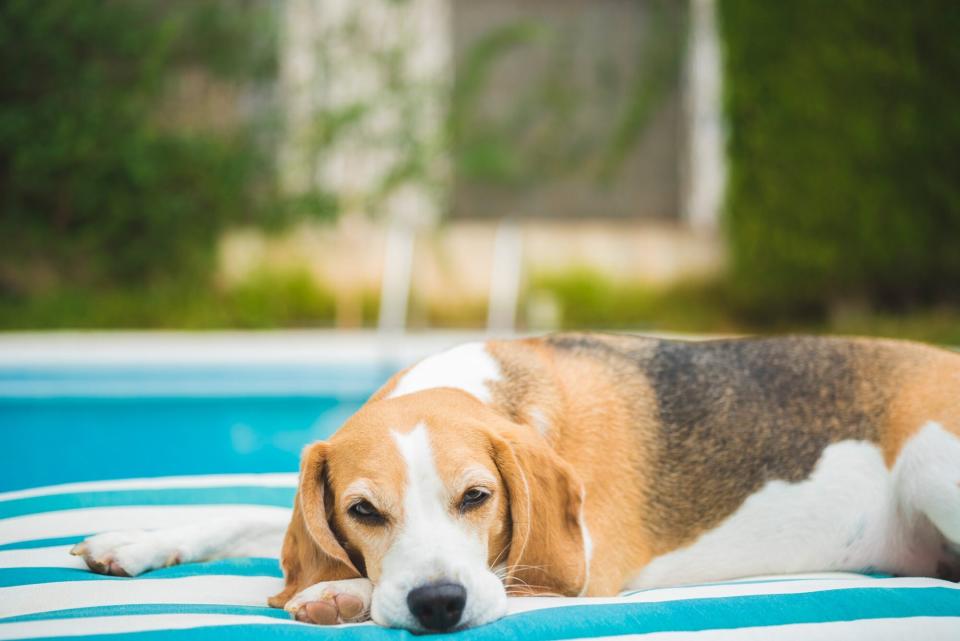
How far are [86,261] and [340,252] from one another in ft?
8.72

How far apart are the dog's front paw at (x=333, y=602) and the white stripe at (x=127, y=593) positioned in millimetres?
177

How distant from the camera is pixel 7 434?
517 centimetres

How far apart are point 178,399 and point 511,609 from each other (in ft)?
14.8

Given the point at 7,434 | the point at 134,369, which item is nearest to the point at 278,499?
the point at 7,434

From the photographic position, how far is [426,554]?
1.76 m

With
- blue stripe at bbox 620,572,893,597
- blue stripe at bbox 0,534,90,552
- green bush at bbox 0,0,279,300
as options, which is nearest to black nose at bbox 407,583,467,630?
blue stripe at bbox 620,572,893,597

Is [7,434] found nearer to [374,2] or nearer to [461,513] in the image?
Result: [461,513]

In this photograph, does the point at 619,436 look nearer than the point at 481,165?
Yes

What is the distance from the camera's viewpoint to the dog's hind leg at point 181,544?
7.02ft

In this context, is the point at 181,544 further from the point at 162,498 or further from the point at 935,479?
the point at 935,479

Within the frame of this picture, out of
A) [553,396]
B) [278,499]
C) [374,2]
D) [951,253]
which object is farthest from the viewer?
[374,2]

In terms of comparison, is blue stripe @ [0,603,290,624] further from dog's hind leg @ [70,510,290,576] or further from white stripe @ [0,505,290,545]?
white stripe @ [0,505,290,545]

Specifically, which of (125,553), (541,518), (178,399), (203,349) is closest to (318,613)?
(541,518)

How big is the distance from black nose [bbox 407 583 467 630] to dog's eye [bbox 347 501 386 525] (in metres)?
0.21
